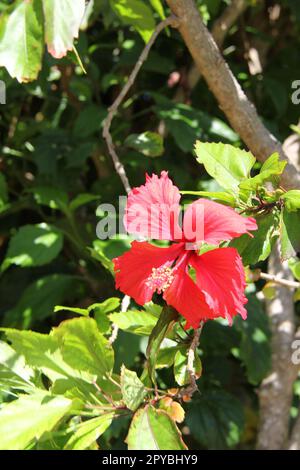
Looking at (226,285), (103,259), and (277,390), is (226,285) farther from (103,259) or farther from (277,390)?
(277,390)

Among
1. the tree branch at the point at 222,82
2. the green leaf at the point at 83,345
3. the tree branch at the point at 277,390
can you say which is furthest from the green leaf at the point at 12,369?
the tree branch at the point at 277,390

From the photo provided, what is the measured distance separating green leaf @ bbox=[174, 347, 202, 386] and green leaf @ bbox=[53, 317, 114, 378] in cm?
9

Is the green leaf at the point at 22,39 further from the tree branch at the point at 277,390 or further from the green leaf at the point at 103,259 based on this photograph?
the tree branch at the point at 277,390

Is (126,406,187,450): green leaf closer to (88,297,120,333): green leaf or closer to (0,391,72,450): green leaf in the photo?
(0,391,72,450): green leaf

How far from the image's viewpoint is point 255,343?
1547 millimetres

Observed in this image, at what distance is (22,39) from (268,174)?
14.7 inches

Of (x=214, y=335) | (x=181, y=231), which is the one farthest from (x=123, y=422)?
(x=181, y=231)

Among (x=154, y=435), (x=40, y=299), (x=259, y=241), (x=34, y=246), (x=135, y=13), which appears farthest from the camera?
(x=40, y=299)

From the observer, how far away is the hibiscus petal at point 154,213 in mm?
801

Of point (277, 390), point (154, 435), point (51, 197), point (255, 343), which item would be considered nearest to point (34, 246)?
point (51, 197)

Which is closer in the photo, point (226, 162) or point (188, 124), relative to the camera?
point (226, 162)

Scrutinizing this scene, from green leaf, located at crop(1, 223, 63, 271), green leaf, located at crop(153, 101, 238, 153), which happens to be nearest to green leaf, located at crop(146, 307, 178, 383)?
green leaf, located at crop(1, 223, 63, 271)

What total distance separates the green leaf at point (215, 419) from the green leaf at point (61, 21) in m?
0.98
